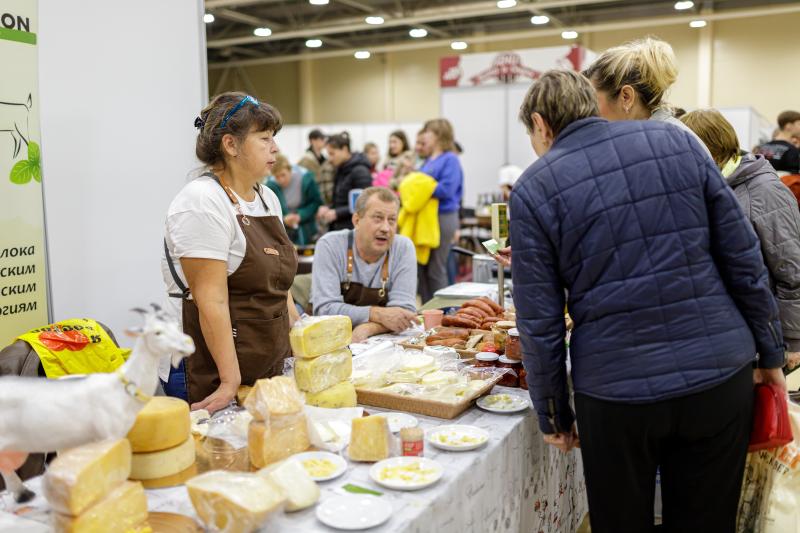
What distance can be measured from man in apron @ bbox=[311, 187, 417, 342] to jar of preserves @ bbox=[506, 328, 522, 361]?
86 cm

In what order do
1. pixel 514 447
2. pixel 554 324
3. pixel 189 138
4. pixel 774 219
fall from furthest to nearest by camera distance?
pixel 189 138 → pixel 774 219 → pixel 514 447 → pixel 554 324

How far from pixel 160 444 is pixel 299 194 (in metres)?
6.12

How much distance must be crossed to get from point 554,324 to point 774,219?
1.01 metres

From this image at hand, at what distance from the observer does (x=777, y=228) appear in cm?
230

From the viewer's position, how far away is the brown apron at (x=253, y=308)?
2244mm

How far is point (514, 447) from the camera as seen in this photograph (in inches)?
77.6

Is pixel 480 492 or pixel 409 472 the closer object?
pixel 409 472

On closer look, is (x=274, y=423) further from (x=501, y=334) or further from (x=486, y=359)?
(x=501, y=334)

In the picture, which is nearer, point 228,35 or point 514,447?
point 514,447

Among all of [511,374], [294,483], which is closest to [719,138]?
[511,374]

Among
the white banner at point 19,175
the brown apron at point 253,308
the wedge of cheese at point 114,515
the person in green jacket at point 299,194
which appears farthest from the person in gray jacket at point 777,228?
the person in green jacket at point 299,194

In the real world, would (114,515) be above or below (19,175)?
below

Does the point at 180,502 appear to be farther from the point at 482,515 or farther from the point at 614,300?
the point at 614,300

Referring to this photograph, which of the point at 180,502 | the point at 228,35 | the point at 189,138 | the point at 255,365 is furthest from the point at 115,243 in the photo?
the point at 228,35
